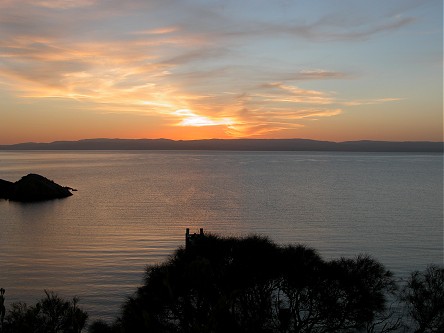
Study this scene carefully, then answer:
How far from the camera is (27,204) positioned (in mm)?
100312

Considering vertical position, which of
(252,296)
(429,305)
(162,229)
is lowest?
(162,229)

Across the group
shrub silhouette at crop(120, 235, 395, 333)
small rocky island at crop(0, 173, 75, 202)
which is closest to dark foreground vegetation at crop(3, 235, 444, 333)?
shrub silhouette at crop(120, 235, 395, 333)

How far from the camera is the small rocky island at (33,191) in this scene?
108 m

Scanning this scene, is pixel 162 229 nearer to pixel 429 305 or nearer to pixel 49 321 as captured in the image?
pixel 49 321

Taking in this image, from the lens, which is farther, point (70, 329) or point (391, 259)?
point (391, 259)

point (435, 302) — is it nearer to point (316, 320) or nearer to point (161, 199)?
point (316, 320)

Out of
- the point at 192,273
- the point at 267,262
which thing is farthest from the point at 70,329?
the point at 267,262

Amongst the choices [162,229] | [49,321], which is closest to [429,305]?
[49,321]

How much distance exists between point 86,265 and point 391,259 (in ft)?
104

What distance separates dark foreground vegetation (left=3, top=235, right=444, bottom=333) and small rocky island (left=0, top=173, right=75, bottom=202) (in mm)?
90501

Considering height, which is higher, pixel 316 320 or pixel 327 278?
pixel 327 278

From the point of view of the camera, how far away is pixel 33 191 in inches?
4281

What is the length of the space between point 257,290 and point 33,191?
96.7 metres

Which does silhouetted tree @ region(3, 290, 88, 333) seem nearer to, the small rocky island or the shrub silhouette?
the shrub silhouette
